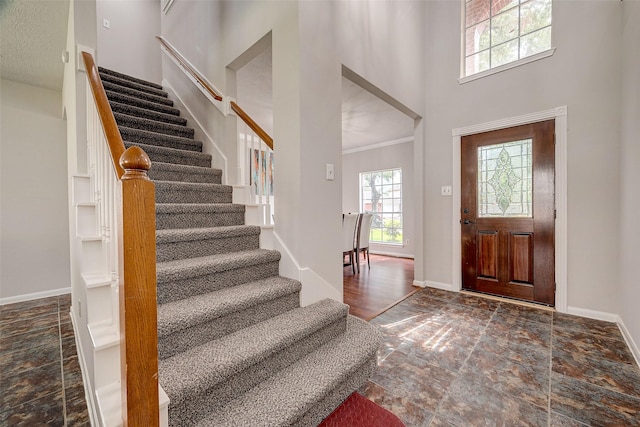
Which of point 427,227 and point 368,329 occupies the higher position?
point 427,227

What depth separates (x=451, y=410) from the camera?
4.61 ft

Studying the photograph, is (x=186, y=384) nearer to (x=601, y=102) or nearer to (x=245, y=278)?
(x=245, y=278)

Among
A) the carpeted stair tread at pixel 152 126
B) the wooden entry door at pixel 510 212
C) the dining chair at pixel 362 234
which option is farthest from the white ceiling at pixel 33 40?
the wooden entry door at pixel 510 212

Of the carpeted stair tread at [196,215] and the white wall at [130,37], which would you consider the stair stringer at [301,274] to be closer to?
the carpeted stair tread at [196,215]

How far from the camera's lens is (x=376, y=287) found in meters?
3.52

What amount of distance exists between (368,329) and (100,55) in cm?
560

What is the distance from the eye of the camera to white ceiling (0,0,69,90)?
213cm

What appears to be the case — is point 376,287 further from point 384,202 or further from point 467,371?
point 384,202

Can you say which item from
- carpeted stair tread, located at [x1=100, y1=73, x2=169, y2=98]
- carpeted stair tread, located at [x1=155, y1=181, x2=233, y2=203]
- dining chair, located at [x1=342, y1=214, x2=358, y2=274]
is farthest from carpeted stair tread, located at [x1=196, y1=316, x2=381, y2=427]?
carpeted stair tread, located at [x1=100, y1=73, x2=169, y2=98]

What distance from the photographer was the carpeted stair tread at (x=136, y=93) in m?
3.20

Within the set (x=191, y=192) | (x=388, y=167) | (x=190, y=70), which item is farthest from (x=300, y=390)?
(x=388, y=167)

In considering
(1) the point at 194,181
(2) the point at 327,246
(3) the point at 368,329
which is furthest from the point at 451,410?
Result: (1) the point at 194,181

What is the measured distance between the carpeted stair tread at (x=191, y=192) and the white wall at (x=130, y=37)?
3.61 meters

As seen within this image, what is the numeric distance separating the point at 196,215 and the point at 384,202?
16.3 ft
